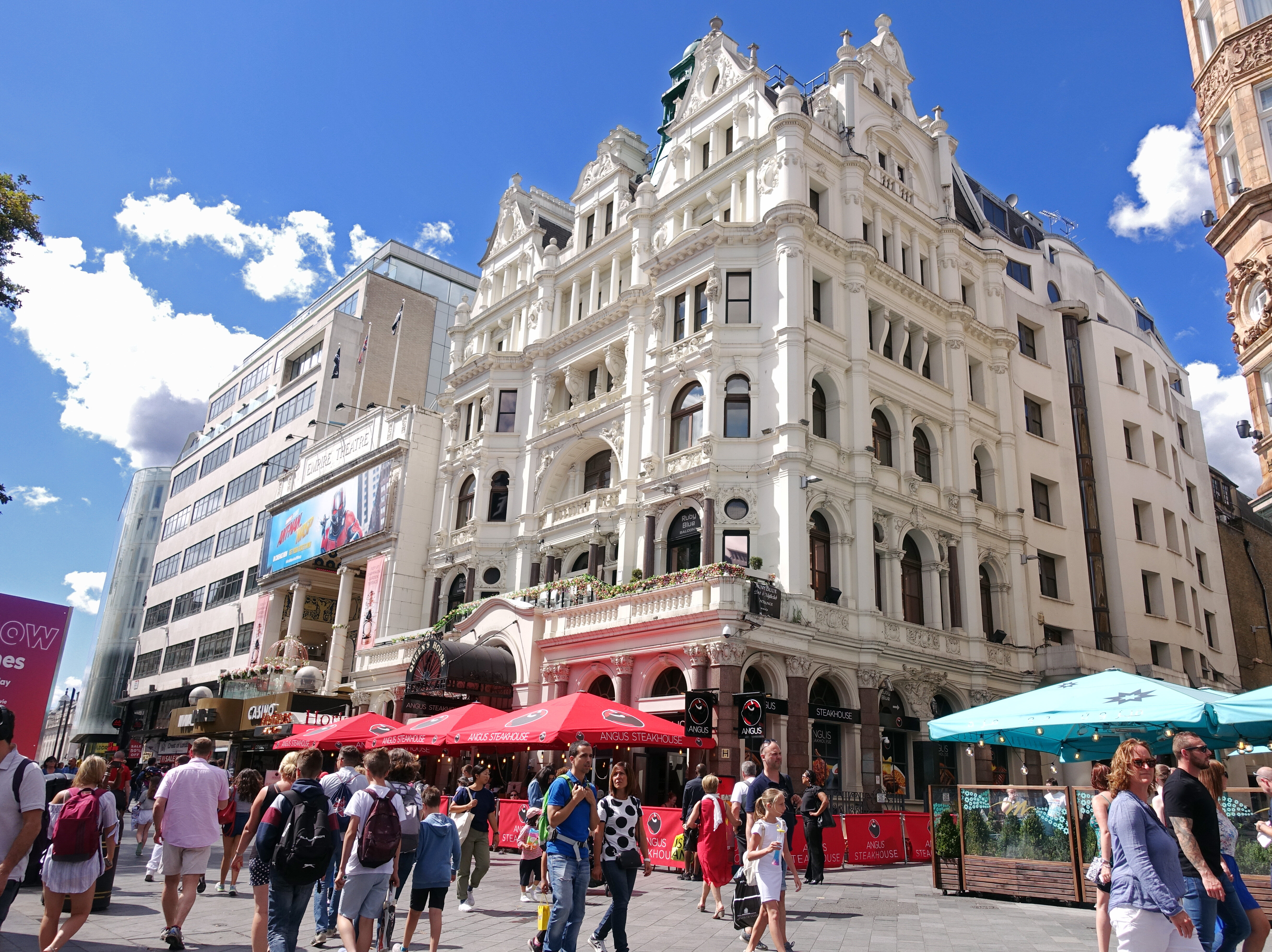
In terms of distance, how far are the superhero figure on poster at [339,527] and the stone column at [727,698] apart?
24.4 meters

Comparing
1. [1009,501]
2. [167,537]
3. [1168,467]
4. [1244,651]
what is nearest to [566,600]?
[1009,501]

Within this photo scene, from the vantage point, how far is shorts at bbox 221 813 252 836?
1404 centimetres

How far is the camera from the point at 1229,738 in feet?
51.9

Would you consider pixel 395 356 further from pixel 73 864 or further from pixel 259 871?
pixel 259 871

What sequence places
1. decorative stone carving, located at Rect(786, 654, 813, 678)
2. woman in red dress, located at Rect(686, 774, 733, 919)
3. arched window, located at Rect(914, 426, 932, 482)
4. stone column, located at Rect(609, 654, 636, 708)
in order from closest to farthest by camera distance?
woman in red dress, located at Rect(686, 774, 733, 919) < decorative stone carving, located at Rect(786, 654, 813, 678) < stone column, located at Rect(609, 654, 636, 708) < arched window, located at Rect(914, 426, 932, 482)

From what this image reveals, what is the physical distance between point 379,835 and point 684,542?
2147 cm

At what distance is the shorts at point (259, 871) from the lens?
782 centimetres

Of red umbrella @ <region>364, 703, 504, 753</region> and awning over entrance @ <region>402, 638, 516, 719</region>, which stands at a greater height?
awning over entrance @ <region>402, 638, 516, 719</region>

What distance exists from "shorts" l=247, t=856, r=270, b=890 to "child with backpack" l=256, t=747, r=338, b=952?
0.07 metres

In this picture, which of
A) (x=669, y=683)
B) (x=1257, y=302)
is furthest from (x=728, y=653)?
(x=1257, y=302)

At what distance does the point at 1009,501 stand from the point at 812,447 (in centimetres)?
1083

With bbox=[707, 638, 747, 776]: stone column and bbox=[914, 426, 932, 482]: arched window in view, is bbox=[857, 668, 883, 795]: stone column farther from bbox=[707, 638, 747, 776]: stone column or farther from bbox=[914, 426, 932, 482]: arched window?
bbox=[914, 426, 932, 482]: arched window

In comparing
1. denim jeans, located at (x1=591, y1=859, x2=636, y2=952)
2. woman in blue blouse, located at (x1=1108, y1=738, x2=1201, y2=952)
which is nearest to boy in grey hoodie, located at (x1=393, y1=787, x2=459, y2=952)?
denim jeans, located at (x1=591, y1=859, x2=636, y2=952)

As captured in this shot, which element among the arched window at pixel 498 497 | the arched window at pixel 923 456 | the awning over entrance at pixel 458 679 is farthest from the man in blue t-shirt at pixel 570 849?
the arched window at pixel 498 497
